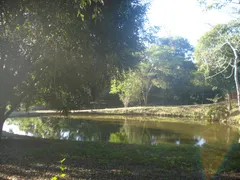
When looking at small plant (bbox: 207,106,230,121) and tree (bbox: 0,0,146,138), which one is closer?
tree (bbox: 0,0,146,138)

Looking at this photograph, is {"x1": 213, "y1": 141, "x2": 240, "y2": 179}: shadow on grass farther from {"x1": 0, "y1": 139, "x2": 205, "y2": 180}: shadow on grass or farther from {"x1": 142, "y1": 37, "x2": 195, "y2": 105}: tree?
{"x1": 142, "y1": 37, "x2": 195, "y2": 105}: tree

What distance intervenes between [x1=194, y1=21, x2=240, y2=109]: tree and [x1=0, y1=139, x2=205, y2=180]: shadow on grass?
3.57 metres

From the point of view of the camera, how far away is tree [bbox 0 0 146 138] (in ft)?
21.5

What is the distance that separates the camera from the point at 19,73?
8453 millimetres

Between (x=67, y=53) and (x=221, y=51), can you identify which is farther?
(x=221, y=51)

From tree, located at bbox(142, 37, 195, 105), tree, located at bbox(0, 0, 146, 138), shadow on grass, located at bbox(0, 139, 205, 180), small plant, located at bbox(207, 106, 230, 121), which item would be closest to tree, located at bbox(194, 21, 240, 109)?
small plant, located at bbox(207, 106, 230, 121)

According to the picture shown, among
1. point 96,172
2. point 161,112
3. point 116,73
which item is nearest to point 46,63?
point 116,73

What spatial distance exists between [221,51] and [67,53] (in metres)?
6.71

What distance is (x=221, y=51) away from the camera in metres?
10.4

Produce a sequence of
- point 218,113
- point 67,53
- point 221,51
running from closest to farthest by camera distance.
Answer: point 67,53
point 221,51
point 218,113

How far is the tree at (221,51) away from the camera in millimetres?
9770

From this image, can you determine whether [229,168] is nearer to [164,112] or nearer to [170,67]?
[164,112]

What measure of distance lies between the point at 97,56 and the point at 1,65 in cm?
318

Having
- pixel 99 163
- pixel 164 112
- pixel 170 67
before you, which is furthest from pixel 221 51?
pixel 170 67
